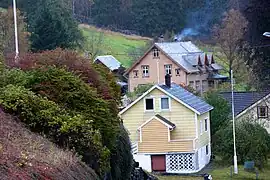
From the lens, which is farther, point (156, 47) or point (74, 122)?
point (156, 47)

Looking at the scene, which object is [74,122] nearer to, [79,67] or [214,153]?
[79,67]

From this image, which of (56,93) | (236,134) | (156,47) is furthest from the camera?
(156,47)

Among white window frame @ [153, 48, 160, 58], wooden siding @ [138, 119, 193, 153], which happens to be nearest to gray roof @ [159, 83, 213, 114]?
wooden siding @ [138, 119, 193, 153]

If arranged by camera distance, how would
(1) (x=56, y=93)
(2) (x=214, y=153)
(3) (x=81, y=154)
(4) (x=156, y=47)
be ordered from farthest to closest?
(4) (x=156, y=47) → (2) (x=214, y=153) → (1) (x=56, y=93) → (3) (x=81, y=154)

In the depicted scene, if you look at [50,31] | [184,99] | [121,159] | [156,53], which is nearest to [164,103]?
[184,99]

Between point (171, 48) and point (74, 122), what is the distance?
52928 mm

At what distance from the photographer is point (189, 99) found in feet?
155

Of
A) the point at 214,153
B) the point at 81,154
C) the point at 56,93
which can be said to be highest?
the point at 56,93

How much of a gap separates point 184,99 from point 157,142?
3166 mm

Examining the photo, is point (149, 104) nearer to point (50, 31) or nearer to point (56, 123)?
point (50, 31)

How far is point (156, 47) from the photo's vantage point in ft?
228

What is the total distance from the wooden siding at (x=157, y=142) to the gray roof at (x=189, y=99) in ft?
6.80

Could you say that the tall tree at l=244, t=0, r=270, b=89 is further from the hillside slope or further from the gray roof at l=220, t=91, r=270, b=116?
the gray roof at l=220, t=91, r=270, b=116

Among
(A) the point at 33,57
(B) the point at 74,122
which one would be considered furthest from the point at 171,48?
(B) the point at 74,122
